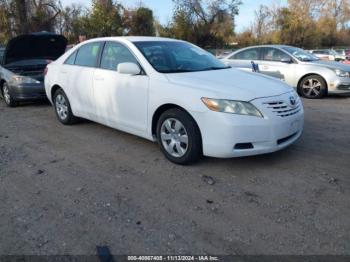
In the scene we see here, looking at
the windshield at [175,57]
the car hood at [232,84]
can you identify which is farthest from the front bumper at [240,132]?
the windshield at [175,57]

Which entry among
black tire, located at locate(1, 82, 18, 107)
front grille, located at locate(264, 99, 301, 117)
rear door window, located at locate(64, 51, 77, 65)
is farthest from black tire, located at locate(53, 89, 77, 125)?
front grille, located at locate(264, 99, 301, 117)

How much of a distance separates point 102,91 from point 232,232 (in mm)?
3127

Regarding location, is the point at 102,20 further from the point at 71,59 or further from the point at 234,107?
the point at 234,107

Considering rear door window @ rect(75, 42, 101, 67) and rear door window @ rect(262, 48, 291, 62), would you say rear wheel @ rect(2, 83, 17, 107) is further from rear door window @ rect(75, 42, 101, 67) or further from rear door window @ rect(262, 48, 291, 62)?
rear door window @ rect(262, 48, 291, 62)

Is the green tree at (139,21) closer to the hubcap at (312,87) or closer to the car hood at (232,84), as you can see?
the hubcap at (312,87)

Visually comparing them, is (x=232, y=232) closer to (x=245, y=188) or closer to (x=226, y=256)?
(x=226, y=256)

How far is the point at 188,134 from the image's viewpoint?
13.7 feet

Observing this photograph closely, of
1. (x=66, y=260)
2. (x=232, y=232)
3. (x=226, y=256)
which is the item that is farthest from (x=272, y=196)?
(x=66, y=260)

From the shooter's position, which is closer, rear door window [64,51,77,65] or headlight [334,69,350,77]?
rear door window [64,51,77,65]

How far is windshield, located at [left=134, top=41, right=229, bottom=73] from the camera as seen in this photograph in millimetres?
4789

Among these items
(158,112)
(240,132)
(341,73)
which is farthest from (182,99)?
(341,73)

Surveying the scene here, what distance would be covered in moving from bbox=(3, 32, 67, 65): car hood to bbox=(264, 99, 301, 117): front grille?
21.9 ft

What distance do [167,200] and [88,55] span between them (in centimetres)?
322

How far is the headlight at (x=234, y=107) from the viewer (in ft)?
12.9
